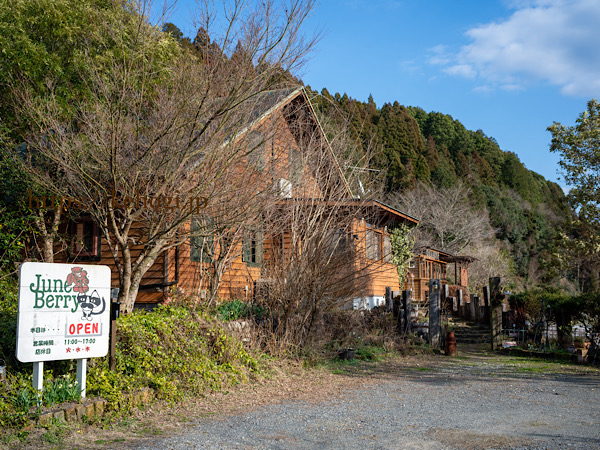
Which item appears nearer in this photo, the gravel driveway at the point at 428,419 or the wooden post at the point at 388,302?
the gravel driveway at the point at 428,419

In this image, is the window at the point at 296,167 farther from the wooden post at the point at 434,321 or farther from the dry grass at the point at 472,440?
the dry grass at the point at 472,440

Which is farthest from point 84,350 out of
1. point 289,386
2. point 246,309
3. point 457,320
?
point 457,320

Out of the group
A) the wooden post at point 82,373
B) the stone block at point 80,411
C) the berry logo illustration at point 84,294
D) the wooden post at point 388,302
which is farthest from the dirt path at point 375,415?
the wooden post at point 388,302

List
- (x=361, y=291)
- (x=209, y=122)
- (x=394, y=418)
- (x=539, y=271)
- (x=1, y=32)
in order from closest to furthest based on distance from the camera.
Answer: (x=394, y=418) → (x=209, y=122) → (x=361, y=291) → (x=1, y=32) → (x=539, y=271)

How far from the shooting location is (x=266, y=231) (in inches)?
512

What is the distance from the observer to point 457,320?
22375 millimetres

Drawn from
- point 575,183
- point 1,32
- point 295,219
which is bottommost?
point 295,219

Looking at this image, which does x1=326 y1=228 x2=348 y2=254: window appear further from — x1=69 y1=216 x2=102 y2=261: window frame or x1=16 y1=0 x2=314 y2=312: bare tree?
x1=69 y1=216 x2=102 y2=261: window frame

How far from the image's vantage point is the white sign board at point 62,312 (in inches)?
247

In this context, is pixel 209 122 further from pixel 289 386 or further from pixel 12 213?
pixel 12 213

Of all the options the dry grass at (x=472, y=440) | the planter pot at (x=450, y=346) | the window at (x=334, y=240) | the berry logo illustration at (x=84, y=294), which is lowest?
the dry grass at (x=472, y=440)

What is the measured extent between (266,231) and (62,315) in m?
6.76

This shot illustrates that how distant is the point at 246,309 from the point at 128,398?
4.73 meters

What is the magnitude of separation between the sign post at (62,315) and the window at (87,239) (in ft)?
28.2
